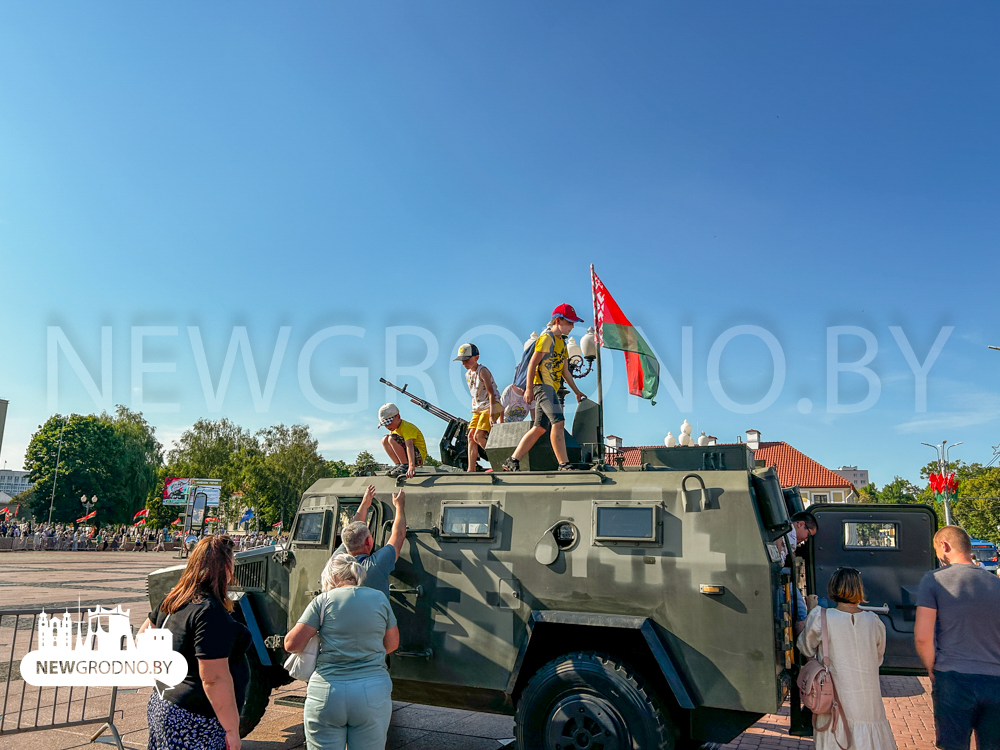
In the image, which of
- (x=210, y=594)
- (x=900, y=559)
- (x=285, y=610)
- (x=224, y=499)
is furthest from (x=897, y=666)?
(x=224, y=499)

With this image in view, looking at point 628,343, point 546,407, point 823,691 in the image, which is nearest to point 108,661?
point 546,407

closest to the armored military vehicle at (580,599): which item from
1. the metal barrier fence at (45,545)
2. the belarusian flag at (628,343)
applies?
the belarusian flag at (628,343)

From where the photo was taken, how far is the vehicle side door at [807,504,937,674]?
8.41 metres

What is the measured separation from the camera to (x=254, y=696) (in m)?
5.89

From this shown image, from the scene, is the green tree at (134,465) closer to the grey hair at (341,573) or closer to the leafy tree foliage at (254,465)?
the leafy tree foliage at (254,465)

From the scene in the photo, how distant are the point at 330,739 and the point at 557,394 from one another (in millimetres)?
3776

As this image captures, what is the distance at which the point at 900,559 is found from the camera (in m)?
8.65

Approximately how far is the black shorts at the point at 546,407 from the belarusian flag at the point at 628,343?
13.5 ft

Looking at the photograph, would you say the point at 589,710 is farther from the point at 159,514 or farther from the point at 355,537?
the point at 159,514

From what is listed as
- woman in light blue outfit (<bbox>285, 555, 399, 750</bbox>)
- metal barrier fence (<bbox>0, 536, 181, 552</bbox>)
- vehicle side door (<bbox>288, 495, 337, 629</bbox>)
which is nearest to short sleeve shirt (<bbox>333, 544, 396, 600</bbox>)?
woman in light blue outfit (<bbox>285, 555, 399, 750</bbox>)

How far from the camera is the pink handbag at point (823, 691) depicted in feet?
13.7

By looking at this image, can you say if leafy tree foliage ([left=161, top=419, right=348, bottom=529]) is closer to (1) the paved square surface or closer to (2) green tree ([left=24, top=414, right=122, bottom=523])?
(2) green tree ([left=24, top=414, right=122, bottom=523])

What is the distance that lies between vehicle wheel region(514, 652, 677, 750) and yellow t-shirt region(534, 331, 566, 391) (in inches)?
99.8

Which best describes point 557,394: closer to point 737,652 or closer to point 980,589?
point 737,652
